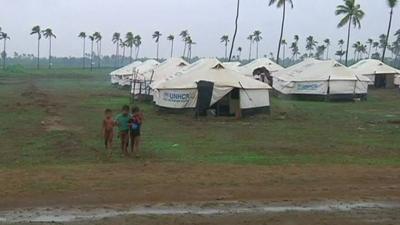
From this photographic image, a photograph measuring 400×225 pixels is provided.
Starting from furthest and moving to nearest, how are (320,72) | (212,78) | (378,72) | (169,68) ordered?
1. (378,72)
2. (320,72)
3. (169,68)
4. (212,78)

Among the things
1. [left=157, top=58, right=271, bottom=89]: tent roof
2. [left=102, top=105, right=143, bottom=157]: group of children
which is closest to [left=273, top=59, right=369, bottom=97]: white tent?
[left=157, top=58, right=271, bottom=89]: tent roof

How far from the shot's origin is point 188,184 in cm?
1138

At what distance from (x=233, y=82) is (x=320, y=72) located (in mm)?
17154

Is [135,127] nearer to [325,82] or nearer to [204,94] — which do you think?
[204,94]

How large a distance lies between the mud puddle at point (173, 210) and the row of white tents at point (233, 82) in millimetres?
20070

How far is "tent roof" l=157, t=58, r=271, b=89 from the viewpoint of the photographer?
30.2 m

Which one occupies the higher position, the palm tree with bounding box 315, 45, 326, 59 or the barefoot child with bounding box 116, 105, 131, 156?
the palm tree with bounding box 315, 45, 326, 59

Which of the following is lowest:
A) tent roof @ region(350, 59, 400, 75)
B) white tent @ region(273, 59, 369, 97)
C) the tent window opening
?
the tent window opening

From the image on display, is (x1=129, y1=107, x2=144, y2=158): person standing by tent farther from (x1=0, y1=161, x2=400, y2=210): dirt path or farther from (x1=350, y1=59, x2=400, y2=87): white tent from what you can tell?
(x1=350, y1=59, x2=400, y2=87): white tent

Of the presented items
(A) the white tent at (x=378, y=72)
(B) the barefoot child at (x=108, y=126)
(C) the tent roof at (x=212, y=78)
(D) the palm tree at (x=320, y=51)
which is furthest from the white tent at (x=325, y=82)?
(D) the palm tree at (x=320, y=51)

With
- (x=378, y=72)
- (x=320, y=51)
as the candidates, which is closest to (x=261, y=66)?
(x=378, y=72)

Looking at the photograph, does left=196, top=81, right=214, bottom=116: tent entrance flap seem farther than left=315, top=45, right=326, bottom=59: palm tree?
No

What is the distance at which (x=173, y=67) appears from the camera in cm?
4359

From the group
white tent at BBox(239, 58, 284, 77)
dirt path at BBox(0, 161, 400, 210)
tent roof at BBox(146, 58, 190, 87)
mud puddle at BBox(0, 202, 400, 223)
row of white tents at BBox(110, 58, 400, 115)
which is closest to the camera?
mud puddle at BBox(0, 202, 400, 223)
